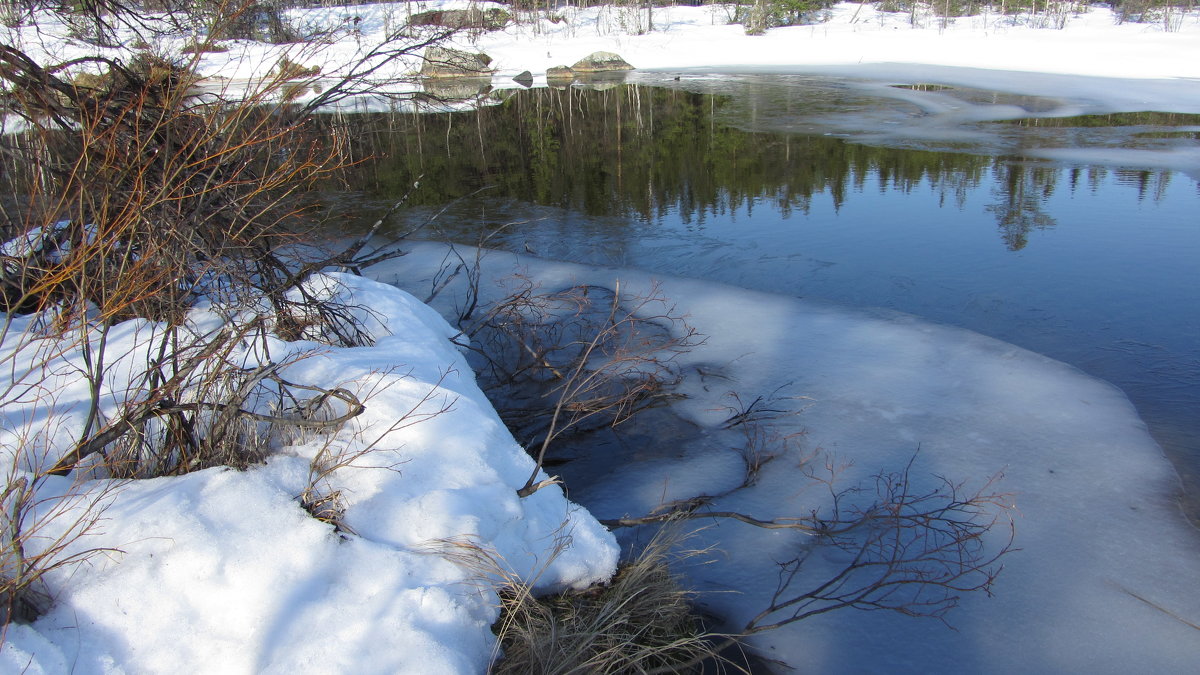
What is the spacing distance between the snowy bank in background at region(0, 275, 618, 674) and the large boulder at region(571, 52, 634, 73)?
71.5ft

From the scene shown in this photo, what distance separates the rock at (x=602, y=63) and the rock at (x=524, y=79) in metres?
2.34

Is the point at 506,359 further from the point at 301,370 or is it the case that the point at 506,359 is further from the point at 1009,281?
the point at 1009,281

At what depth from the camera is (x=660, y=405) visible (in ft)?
14.5

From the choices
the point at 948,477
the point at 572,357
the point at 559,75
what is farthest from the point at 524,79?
the point at 948,477

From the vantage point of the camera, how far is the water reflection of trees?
849 cm

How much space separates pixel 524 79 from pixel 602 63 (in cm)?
363

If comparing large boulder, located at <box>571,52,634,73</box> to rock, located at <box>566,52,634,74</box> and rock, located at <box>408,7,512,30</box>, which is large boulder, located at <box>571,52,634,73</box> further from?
rock, located at <box>408,7,512,30</box>

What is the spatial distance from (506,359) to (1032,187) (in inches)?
262

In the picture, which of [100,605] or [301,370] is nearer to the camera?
[100,605]

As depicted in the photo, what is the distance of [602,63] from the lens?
23.5 meters

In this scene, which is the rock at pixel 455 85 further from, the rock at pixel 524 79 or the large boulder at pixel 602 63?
the large boulder at pixel 602 63

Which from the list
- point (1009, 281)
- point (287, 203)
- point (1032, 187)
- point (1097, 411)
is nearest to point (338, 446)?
point (287, 203)

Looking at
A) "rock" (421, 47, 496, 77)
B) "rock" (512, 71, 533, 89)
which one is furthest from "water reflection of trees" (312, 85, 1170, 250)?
"rock" (512, 71, 533, 89)

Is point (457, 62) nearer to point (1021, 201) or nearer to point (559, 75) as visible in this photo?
point (1021, 201)
